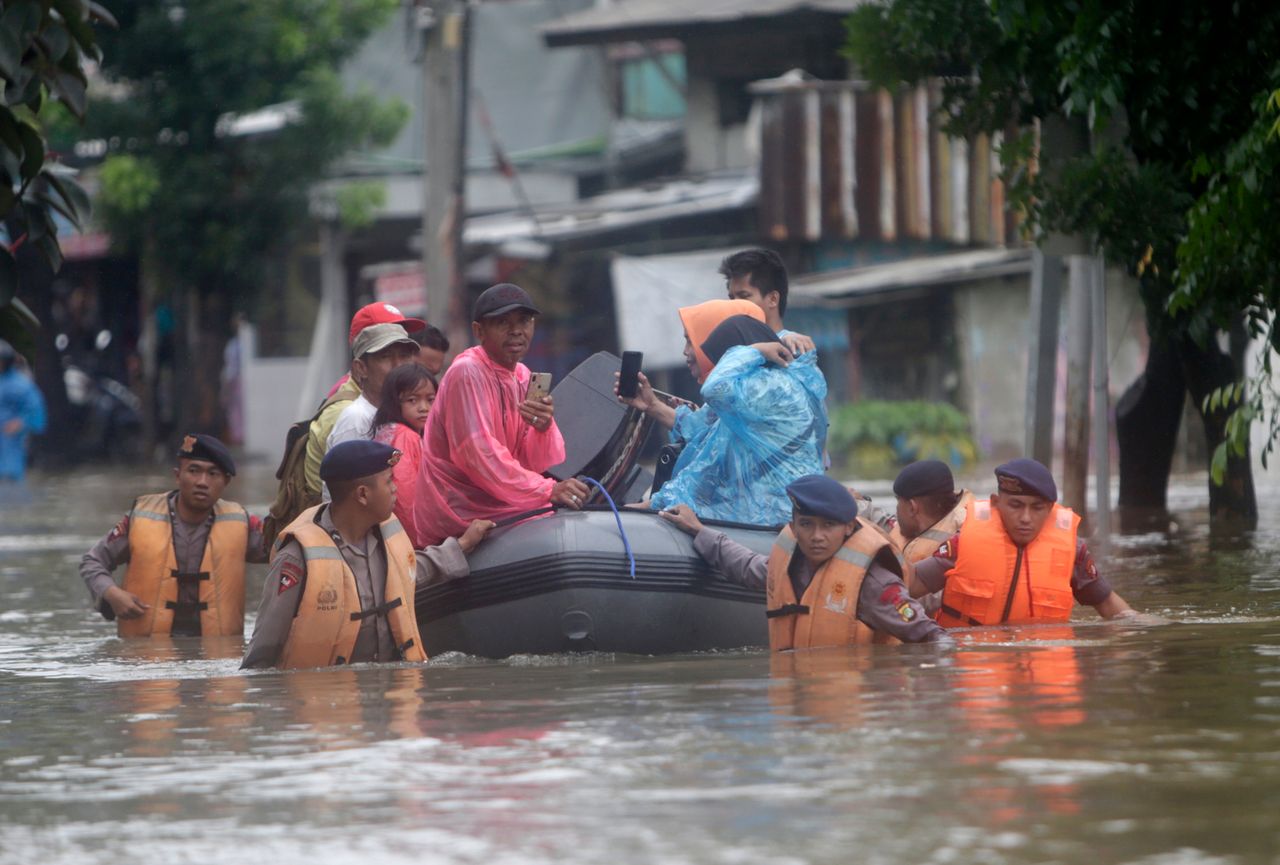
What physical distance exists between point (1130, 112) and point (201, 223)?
62.7 ft

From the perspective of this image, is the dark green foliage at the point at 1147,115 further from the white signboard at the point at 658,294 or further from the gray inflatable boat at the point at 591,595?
the white signboard at the point at 658,294

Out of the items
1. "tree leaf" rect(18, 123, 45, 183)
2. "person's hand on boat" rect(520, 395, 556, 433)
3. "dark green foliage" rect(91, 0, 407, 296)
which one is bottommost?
"person's hand on boat" rect(520, 395, 556, 433)

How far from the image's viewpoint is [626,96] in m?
32.5

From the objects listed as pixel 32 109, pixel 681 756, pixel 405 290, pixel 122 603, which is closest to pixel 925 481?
pixel 681 756

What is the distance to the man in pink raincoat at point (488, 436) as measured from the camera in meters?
8.75

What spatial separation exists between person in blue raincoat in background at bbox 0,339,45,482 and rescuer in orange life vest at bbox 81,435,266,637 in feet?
50.2

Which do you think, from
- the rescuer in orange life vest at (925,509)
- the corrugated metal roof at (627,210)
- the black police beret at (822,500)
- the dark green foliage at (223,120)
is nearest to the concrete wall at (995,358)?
the corrugated metal roof at (627,210)

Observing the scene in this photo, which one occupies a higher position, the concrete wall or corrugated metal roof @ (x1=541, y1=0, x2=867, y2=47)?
corrugated metal roof @ (x1=541, y1=0, x2=867, y2=47)

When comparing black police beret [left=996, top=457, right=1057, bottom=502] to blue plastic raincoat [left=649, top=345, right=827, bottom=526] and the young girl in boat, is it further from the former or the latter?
the young girl in boat

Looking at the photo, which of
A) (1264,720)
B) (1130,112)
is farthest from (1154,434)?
(1264,720)

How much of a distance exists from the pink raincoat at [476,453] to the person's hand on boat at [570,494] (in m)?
0.04

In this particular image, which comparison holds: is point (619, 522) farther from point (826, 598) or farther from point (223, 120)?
point (223, 120)

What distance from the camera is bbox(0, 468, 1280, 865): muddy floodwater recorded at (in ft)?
15.9

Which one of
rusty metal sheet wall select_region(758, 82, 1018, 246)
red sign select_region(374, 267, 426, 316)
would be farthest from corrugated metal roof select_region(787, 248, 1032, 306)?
red sign select_region(374, 267, 426, 316)
